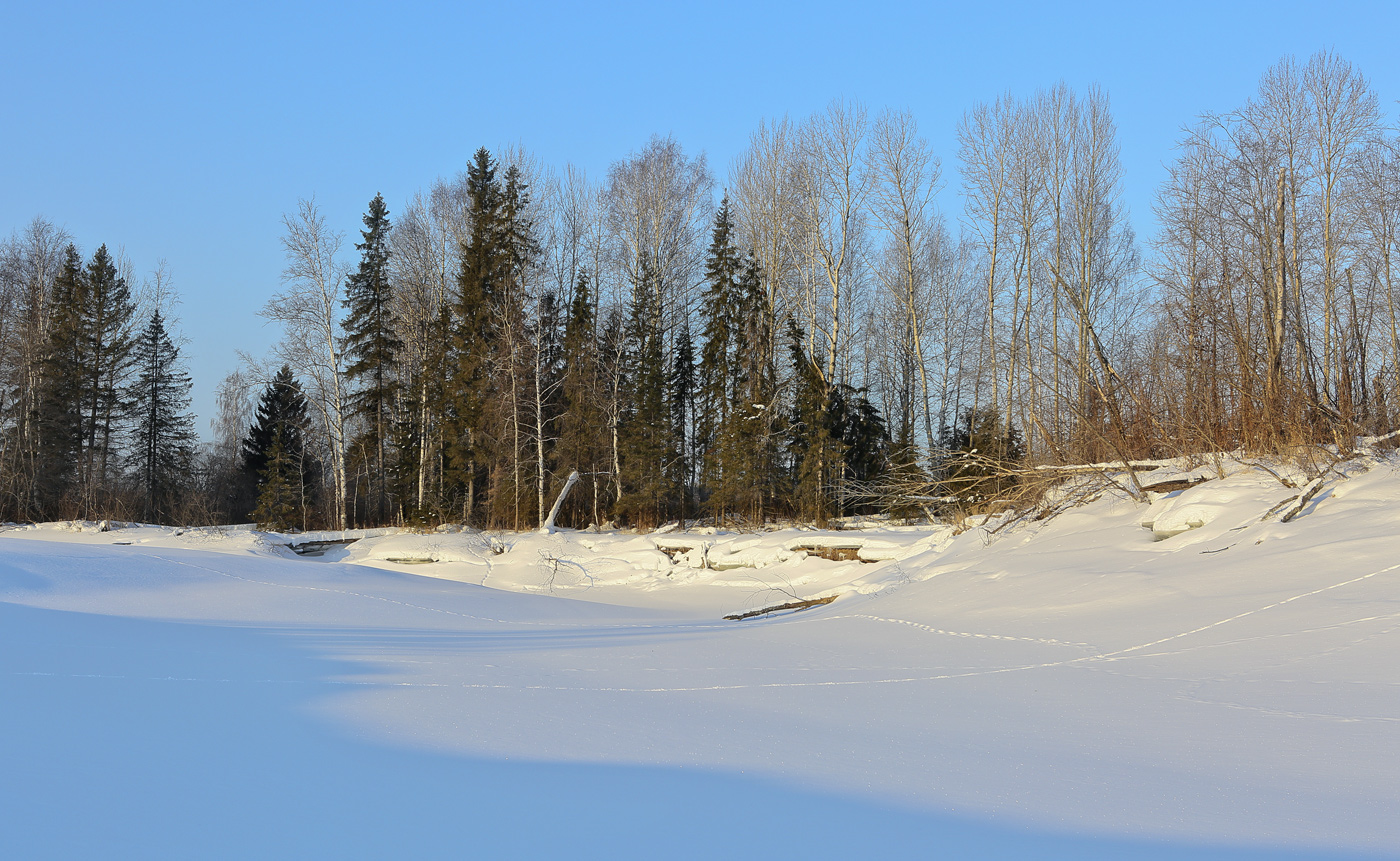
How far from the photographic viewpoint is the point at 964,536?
10289 mm

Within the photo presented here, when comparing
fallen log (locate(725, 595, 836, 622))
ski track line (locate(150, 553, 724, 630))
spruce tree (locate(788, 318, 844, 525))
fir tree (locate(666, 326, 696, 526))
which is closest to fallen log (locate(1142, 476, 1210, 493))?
fallen log (locate(725, 595, 836, 622))

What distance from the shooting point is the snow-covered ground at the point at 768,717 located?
1.93 m

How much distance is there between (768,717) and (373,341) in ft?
81.0

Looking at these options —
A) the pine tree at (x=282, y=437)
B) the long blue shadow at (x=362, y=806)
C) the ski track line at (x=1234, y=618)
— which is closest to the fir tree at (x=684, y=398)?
the pine tree at (x=282, y=437)

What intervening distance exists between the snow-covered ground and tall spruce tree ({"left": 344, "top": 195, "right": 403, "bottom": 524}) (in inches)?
748

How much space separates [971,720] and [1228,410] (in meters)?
7.33

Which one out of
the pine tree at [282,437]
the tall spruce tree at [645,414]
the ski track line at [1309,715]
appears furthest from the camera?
the pine tree at [282,437]

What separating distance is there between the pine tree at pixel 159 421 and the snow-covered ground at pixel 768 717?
81.1 ft

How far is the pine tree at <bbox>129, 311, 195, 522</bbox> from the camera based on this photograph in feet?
92.3

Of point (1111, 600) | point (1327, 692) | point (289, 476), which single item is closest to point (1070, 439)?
point (1111, 600)

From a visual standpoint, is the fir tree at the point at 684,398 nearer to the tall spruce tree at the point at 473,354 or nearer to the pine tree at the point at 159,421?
the tall spruce tree at the point at 473,354

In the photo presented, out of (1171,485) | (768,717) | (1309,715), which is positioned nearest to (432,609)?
(768,717)

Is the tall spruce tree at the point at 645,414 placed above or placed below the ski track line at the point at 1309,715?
above

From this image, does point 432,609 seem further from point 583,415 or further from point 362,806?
point 583,415
